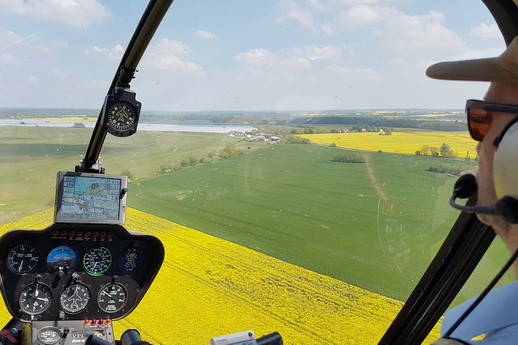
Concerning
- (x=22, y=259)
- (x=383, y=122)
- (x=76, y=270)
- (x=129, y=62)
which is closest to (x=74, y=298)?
(x=76, y=270)

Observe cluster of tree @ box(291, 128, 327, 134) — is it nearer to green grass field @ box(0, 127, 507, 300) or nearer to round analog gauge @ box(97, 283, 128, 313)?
green grass field @ box(0, 127, 507, 300)

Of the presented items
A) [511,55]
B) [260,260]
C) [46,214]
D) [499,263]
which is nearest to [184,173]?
[260,260]

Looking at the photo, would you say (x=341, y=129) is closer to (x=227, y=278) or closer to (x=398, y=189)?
(x=398, y=189)

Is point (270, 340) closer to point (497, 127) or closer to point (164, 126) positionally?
point (497, 127)

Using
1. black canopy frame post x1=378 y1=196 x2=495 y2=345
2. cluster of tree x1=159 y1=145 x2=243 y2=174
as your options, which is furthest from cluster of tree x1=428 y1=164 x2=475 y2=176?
cluster of tree x1=159 y1=145 x2=243 y2=174

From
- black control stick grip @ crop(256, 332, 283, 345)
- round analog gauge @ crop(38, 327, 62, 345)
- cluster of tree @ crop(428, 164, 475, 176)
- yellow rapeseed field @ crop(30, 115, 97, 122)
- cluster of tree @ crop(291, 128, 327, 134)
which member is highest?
cluster of tree @ crop(291, 128, 327, 134)

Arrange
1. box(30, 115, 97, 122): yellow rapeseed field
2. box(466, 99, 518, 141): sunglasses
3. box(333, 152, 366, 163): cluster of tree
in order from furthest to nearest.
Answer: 1. box(333, 152, 366, 163): cluster of tree
2. box(30, 115, 97, 122): yellow rapeseed field
3. box(466, 99, 518, 141): sunglasses
